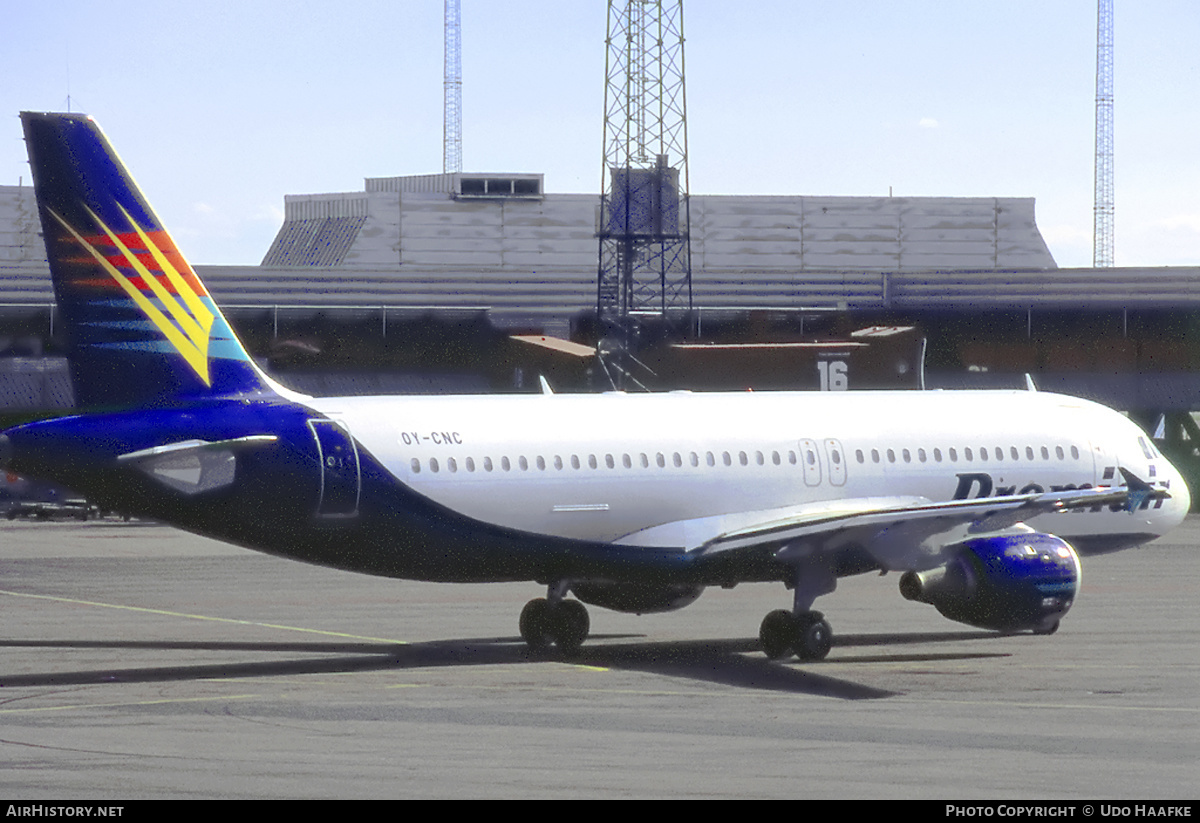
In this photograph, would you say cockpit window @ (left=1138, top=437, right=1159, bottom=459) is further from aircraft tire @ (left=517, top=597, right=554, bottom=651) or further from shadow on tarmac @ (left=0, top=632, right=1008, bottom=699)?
aircraft tire @ (left=517, top=597, right=554, bottom=651)

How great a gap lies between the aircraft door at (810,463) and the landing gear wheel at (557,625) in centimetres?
464

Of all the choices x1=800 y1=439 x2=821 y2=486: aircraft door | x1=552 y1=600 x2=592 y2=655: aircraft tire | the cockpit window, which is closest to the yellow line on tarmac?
x1=552 y1=600 x2=592 y2=655: aircraft tire

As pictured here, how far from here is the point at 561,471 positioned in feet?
103

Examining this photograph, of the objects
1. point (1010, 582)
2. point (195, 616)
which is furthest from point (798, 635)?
point (195, 616)

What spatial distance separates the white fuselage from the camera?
30.8 metres

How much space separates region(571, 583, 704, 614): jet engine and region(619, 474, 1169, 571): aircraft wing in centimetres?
169

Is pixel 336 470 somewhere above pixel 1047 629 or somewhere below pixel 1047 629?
above

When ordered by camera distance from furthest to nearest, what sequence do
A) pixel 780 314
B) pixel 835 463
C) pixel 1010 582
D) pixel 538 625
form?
pixel 780 314
pixel 835 463
pixel 538 625
pixel 1010 582

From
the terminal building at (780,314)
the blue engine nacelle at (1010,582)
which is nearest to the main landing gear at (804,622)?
the blue engine nacelle at (1010,582)

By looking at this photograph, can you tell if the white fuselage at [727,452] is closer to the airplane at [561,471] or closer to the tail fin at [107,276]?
the airplane at [561,471]

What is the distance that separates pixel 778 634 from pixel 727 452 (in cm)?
334

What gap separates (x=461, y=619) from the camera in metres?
39.1

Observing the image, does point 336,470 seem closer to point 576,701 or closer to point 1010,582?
point 576,701
